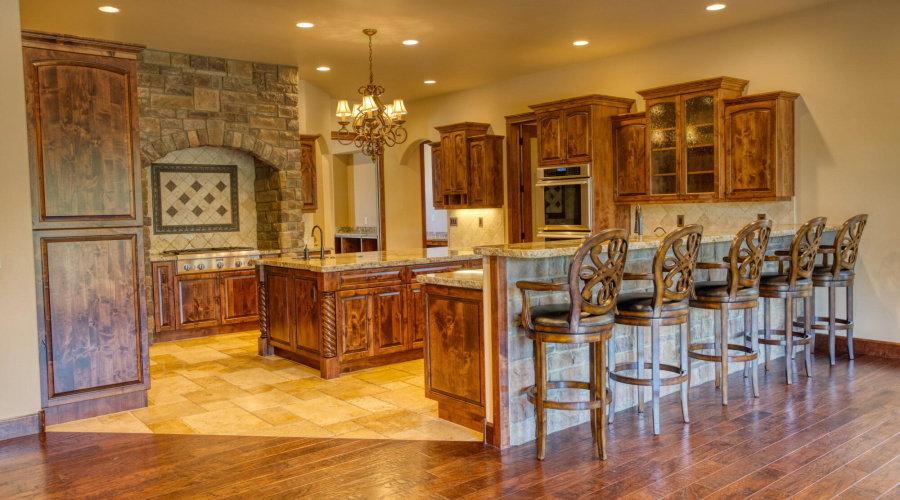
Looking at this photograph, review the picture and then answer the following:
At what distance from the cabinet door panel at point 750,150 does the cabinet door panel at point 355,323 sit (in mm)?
3348

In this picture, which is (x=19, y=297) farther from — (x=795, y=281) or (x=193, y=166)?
(x=795, y=281)

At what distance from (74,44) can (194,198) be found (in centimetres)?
354

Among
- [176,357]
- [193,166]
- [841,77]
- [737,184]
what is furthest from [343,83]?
[841,77]

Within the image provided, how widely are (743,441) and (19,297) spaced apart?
13.3ft

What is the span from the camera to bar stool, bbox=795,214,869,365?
5.06m

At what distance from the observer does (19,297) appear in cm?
387

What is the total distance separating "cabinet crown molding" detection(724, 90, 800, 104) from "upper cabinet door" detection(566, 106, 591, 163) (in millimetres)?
1441

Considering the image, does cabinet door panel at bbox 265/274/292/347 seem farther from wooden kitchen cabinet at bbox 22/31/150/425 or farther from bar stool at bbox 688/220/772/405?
bar stool at bbox 688/220/772/405

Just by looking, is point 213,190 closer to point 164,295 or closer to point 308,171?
point 308,171

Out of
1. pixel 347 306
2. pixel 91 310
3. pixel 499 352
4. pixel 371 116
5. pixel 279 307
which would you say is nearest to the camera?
pixel 499 352

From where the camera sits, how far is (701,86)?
19.9 feet

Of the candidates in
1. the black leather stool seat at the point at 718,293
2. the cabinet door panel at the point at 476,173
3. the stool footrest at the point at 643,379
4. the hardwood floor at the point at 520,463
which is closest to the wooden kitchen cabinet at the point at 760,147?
the black leather stool seat at the point at 718,293

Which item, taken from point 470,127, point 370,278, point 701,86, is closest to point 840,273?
point 701,86

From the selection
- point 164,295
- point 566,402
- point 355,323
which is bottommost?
point 566,402
